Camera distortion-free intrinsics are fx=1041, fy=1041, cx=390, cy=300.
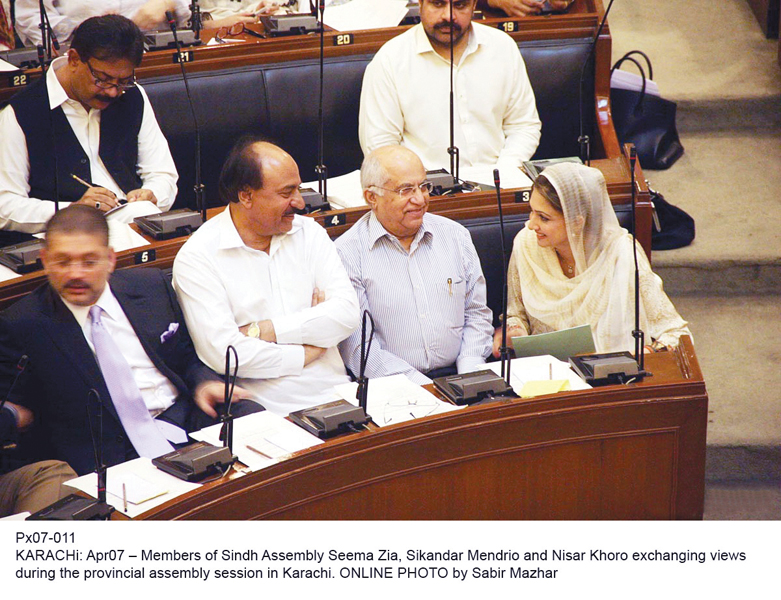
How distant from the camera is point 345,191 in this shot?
323cm

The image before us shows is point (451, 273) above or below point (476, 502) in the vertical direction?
above

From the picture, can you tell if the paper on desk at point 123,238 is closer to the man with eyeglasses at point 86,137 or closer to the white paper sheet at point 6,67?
the man with eyeglasses at point 86,137

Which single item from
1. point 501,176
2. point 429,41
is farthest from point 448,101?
point 501,176

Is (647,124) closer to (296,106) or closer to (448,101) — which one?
(448,101)

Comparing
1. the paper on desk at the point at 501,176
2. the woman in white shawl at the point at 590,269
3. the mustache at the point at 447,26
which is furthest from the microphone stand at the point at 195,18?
the woman in white shawl at the point at 590,269

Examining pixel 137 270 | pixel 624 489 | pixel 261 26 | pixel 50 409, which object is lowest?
pixel 624 489

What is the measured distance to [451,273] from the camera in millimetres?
2973

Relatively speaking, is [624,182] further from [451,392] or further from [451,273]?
[451,392]

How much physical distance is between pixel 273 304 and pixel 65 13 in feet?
6.47

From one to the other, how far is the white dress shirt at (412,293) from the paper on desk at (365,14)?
1265mm

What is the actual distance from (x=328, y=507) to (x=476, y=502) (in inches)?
13.8

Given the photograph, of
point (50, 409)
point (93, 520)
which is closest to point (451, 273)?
point (50, 409)

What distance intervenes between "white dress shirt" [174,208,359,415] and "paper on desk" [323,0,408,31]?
4.51ft

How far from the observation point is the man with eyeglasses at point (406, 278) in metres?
2.90
